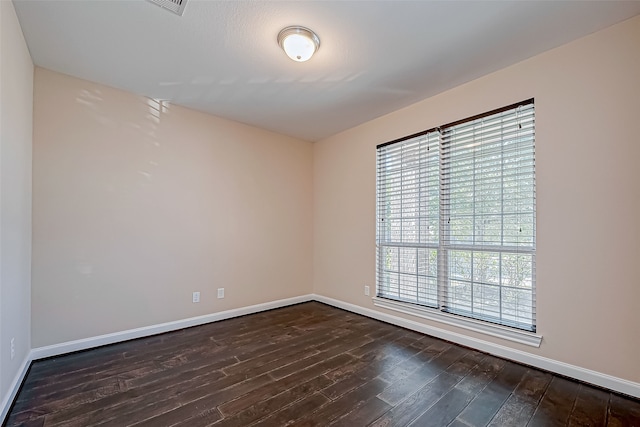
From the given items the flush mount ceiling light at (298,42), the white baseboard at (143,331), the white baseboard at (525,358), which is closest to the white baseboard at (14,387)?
the white baseboard at (143,331)

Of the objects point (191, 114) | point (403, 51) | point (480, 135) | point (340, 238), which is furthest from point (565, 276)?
point (191, 114)

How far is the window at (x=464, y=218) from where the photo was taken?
8.28 ft

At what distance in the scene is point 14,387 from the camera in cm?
199

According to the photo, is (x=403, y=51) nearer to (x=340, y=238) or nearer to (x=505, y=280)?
(x=505, y=280)

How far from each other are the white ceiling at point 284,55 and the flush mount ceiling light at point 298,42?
2.0 inches

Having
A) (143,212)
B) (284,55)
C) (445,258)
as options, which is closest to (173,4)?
(284,55)

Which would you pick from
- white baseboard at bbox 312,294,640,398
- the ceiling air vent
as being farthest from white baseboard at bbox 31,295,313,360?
the ceiling air vent

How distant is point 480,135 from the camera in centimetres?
281

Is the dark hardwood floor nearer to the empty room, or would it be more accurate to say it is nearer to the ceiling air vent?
the empty room

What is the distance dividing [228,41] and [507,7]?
1957mm

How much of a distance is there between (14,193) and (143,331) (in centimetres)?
178

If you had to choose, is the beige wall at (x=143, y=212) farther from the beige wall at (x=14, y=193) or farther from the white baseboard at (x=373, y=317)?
the beige wall at (x=14, y=193)

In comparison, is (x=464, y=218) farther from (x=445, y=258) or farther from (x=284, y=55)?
(x=284, y=55)

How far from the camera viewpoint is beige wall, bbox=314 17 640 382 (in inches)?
78.8
